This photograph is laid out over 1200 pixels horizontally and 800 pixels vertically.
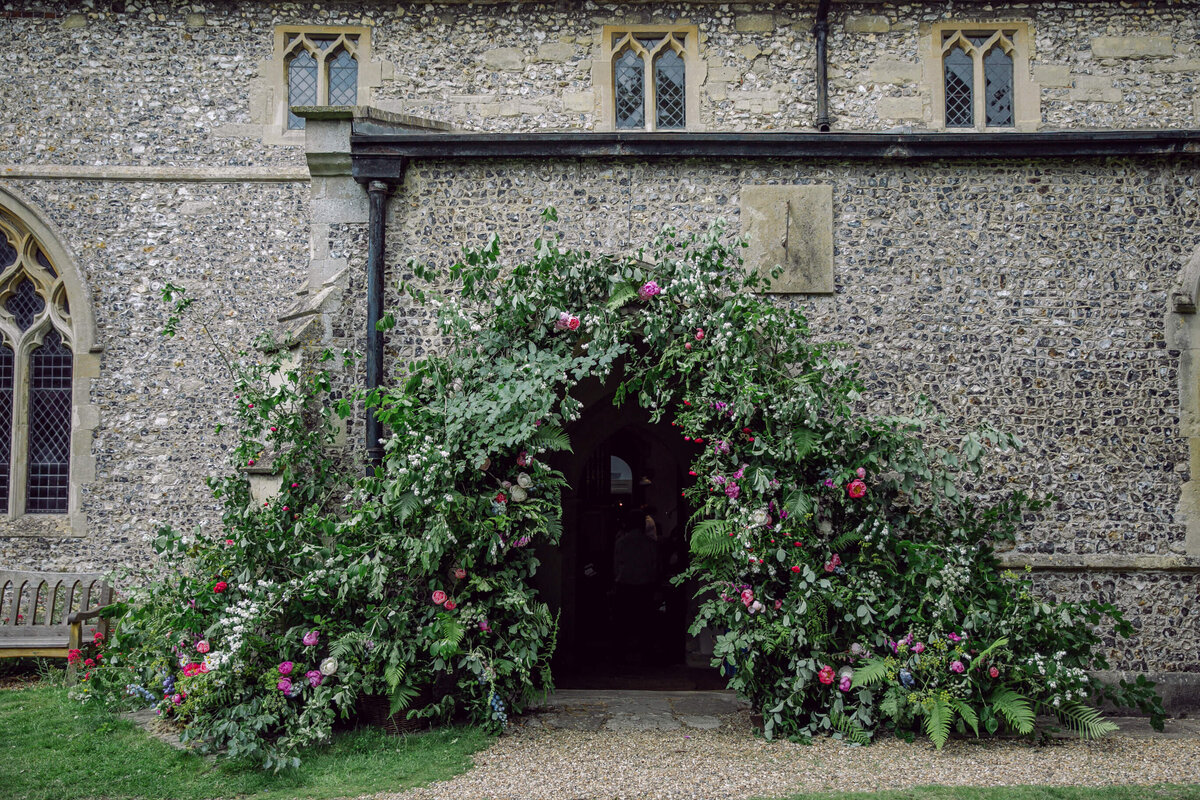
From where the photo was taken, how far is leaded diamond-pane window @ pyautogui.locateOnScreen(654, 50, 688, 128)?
901 cm

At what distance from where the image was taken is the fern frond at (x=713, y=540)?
501 cm

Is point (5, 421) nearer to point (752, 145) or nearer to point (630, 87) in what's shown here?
point (630, 87)

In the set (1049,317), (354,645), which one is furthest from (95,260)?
(1049,317)

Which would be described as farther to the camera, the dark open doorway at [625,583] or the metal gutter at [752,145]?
the dark open doorway at [625,583]

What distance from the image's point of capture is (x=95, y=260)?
332 inches

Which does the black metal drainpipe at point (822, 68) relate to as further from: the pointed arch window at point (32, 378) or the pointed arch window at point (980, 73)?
the pointed arch window at point (32, 378)

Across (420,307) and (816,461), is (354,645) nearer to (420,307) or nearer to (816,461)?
(420,307)

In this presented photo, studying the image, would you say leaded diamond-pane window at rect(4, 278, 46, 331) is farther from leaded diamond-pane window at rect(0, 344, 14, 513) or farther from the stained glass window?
the stained glass window

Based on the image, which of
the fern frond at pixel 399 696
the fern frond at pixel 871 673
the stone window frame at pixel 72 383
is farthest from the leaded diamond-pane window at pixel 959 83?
the stone window frame at pixel 72 383

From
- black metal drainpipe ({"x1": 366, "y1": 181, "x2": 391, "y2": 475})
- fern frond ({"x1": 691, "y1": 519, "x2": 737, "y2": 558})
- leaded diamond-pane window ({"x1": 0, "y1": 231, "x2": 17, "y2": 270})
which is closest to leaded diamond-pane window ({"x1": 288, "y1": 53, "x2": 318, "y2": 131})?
leaded diamond-pane window ({"x1": 0, "y1": 231, "x2": 17, "y2": 270})

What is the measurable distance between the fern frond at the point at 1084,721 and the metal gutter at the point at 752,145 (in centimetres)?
405

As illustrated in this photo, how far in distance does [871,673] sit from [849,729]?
44 cm

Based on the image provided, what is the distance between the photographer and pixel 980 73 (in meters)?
8.88

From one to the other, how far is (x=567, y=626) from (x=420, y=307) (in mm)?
3708
